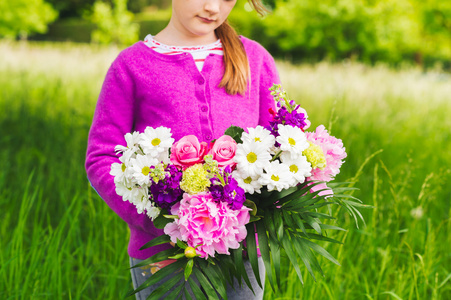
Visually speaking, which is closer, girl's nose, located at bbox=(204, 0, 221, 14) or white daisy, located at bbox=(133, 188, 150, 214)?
white daisy, located at bbox=(133, 188, 150, 214)

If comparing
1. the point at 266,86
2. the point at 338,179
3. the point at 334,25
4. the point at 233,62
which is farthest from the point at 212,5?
the point at 334,25

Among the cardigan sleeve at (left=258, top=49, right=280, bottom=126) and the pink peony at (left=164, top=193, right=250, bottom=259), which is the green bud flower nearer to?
the pink peony at (left=164, top=193, right=250, bottom=259)

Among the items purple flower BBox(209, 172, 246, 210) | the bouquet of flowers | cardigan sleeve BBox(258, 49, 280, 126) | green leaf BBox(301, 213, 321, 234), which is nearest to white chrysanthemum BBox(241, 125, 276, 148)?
the bouquet of flowers

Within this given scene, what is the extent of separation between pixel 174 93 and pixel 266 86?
369 mm

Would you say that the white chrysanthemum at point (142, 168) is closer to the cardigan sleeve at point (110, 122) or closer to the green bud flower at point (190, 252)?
the green bud flower at point (190, 252)

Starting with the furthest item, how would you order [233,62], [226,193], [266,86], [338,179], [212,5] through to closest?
1. [338,179]
2. [266,86]
3. [233,62]
4. [212,5]
5. [226,193]

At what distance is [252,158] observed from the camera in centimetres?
104

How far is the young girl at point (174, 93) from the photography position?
4.58ft

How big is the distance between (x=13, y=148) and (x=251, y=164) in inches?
144

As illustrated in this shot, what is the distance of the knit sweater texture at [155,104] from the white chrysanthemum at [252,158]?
0.37m

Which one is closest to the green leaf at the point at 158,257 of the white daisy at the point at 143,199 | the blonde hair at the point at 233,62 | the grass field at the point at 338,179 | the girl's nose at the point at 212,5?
the white daisy at the point at 143,199

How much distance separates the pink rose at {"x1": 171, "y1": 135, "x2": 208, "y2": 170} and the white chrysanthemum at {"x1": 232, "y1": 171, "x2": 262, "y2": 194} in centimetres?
11

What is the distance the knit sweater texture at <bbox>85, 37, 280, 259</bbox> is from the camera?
1.41 m

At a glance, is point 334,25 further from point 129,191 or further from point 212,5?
point 129,191
